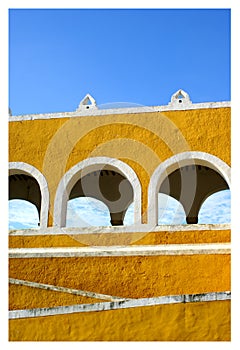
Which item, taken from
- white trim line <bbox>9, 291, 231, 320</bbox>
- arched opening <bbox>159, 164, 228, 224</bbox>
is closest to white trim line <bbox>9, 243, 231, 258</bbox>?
white trim line <bbox>9, 291, 231, 320</bbox>

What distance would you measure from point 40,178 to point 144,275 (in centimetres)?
311

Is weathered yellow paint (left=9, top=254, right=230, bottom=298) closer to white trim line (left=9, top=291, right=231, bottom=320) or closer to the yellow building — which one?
the yellow building

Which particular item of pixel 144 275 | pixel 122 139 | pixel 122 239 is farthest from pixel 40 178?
pixel 144 275

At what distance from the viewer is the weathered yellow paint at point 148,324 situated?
4.05 m

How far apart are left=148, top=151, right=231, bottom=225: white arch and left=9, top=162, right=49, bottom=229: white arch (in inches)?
78.0

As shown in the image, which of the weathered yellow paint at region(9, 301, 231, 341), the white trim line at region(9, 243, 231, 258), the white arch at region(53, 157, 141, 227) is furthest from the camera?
the white arch at region(53, 157, 141, 227)

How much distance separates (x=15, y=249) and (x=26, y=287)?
1.62 metres

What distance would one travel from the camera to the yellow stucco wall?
8.65 m

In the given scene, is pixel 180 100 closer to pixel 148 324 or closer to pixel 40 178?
pixel 40 178

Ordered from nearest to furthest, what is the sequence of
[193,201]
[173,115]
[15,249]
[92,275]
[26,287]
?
1. [26,287]
2. [92,275]
3. [15,249]
4. [173,115]
5. [193,201]

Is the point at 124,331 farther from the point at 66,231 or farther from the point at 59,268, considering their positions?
the point at 66,231

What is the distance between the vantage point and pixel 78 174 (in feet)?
29.7

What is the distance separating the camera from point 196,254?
7.14 metres
